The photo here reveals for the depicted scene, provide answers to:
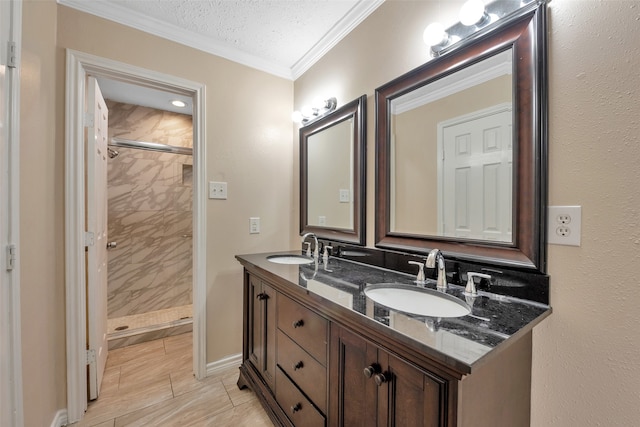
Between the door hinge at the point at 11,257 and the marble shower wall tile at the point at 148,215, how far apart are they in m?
2.17

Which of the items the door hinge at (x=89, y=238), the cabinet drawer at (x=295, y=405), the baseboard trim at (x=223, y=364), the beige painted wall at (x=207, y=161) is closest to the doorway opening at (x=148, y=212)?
the baseboard trim at (x=223, y=364)

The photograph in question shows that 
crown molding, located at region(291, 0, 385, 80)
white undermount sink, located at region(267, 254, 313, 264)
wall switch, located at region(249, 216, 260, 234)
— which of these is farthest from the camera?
wall switch, located at region(249, 216, 260, 234)

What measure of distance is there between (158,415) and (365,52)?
2386 millimetres

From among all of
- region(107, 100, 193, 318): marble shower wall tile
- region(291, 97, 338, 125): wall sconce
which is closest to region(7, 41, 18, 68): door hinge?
region(291, 97, 338, 125): wall sconce

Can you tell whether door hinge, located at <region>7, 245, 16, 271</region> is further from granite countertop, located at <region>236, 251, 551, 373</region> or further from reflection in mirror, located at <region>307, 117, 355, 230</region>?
reflection in mirror, located at <region>307, 117, 355, 230</region>

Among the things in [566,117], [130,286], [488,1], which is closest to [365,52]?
[488,1]

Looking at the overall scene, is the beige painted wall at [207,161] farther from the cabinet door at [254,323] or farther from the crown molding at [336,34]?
the cabinet door at [254,323]

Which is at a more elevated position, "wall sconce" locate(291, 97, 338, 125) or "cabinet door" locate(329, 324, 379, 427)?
"wall sconce" locate(291, 97, 338, 125)

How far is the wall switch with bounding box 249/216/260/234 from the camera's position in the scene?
212cm

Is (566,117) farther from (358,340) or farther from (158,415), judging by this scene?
(158,415)

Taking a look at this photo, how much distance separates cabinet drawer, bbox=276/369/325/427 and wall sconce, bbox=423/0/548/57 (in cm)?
158

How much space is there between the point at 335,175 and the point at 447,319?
4.07 ft

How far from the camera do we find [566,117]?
872mm

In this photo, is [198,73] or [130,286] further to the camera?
[130,286]
